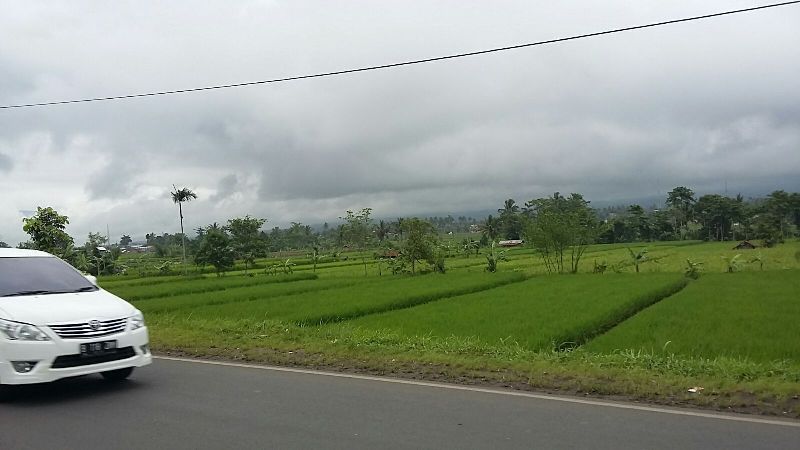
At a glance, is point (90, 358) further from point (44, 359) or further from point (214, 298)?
point (214, 298)

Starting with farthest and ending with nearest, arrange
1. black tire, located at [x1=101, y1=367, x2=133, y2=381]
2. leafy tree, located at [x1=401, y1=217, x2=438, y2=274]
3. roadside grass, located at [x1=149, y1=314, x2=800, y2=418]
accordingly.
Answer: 1. leafy tree, located at [x1=401, y1=217, x2=438, y2=274]
2. black tire, located at [x1=101, y1=367, x2=133, y2=381]
3. roadside grass, located at [x1=149, y1=314, x2=800, y2=418]

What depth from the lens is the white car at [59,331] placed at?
269 inches

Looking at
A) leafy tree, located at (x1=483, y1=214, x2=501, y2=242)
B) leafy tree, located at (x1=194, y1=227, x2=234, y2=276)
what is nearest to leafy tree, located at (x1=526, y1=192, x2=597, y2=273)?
leafy tree, located at (x1=194, y1=227, x2=234, y2=276)

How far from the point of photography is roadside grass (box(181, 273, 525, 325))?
1759 centimetres

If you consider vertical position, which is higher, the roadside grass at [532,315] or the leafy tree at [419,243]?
the leafy tree at [419,243]

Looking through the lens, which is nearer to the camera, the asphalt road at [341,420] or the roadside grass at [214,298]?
the asphalt road at [341,420]

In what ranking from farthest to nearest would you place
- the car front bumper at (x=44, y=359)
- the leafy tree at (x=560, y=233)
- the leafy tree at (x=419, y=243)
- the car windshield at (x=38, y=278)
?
the leafy tree at (x=419, y=243), the leafy tree at (x=560, y=233), the car windshield at (x=38, y=278), the car front bumper at (x=44, y=359)

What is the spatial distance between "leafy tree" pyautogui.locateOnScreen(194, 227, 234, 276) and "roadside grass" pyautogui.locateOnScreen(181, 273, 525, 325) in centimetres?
2434

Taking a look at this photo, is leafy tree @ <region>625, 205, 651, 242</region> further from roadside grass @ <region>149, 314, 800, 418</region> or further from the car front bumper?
the car front bumper

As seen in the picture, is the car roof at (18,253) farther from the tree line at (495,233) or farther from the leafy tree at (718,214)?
the leafy tree at (718,214)

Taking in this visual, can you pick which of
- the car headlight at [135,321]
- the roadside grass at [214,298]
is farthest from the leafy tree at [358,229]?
the car headlight at [135,321]

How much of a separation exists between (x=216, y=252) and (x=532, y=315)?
3639 cm

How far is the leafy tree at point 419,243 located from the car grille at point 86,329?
3355cm

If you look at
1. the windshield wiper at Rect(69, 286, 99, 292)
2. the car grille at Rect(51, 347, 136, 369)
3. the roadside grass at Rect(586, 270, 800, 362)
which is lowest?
the roadside grass at Rect(586, 270, 800, 362)
